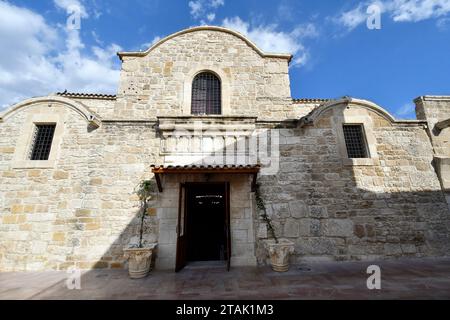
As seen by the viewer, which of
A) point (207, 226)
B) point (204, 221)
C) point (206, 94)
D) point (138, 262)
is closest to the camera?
point (138, 262)

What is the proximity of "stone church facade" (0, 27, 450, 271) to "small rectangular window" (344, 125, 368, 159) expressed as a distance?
0.04m

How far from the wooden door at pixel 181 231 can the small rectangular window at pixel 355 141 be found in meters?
5.56

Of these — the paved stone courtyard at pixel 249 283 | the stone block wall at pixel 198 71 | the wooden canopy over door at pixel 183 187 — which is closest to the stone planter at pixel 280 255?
the paved stone courtyard at pixel 249 283

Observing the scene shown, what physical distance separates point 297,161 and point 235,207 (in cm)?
247

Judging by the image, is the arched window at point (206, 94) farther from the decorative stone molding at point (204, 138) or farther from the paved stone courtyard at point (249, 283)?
the paved stone courtyard at point (249, 283)

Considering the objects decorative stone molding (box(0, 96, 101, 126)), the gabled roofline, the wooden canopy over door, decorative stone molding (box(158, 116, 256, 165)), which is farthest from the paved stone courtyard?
the gabled roofline

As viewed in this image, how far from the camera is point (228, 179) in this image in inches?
242

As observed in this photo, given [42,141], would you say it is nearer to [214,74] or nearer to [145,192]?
[145,192]

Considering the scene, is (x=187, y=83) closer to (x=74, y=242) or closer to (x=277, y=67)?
(x=277, y=67)

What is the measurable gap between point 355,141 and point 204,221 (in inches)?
270

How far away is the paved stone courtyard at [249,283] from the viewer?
367 centimetres

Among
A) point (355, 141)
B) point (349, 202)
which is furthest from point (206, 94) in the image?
point (349, 202)

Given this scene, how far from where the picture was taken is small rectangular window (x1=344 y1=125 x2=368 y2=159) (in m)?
6.83

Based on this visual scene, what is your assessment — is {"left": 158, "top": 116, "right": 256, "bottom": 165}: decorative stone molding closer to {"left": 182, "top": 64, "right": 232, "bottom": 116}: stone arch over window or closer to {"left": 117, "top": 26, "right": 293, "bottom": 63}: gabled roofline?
{"left": 182, "top": 64, "right": 232, "bottom": 116}: stone arch over window
